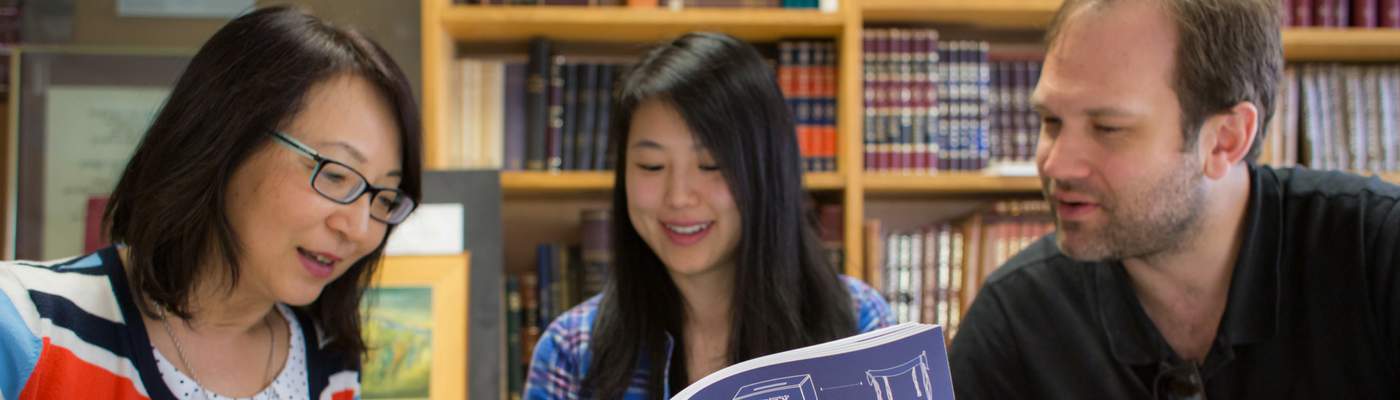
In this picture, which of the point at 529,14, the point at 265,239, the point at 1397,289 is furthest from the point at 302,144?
the point at 1397,289

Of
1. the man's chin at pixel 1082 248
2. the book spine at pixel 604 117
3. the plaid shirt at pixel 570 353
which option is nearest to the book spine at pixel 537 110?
the book spine at pixel 604 117

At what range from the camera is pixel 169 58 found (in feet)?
7.27

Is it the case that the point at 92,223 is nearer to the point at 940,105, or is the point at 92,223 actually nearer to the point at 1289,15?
the point at 940,105

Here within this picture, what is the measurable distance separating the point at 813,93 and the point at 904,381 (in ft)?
4.39

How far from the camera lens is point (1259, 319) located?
1340 millimetres

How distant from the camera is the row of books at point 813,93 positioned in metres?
2.23

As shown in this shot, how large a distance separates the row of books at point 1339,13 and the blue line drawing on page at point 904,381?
5.75ft

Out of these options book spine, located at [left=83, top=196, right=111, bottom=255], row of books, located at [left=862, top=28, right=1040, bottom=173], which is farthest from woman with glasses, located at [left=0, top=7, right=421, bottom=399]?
row of books, located at [left=862, top=28, right=1040, bottom=173]

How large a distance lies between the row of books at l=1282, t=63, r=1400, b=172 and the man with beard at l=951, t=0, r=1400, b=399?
3.23 ft

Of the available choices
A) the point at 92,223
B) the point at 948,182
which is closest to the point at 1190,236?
the point at 948,182

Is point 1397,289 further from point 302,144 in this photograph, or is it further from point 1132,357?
point 302,144

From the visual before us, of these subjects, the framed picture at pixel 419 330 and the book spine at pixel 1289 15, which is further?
the book spine at pixel 1289 15

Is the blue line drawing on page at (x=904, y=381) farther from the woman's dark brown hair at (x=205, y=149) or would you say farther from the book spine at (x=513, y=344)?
the book spine at (x=513, y=344)

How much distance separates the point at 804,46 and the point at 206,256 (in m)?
1.35
